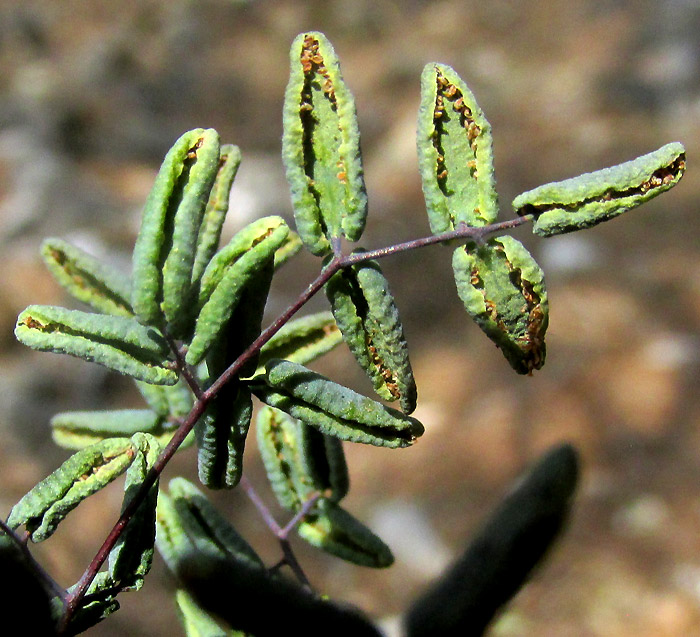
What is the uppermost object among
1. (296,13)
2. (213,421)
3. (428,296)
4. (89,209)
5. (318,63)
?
(296,13)

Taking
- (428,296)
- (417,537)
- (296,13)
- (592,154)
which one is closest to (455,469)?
(417,537)

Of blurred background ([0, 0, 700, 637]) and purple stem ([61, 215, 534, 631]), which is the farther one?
blurred background ([0, 0, 700, 637])

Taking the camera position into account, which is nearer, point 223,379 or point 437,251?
point 223,379

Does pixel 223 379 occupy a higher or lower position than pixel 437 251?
higher

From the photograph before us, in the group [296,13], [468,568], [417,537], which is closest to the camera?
[468,568]

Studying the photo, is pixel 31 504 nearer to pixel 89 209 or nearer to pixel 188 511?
pixel 188 511

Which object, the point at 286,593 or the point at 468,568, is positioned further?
the point at 468,568

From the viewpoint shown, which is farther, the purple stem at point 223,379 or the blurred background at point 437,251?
the blurred background at point 437,251

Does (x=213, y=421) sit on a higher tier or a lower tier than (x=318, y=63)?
lower
